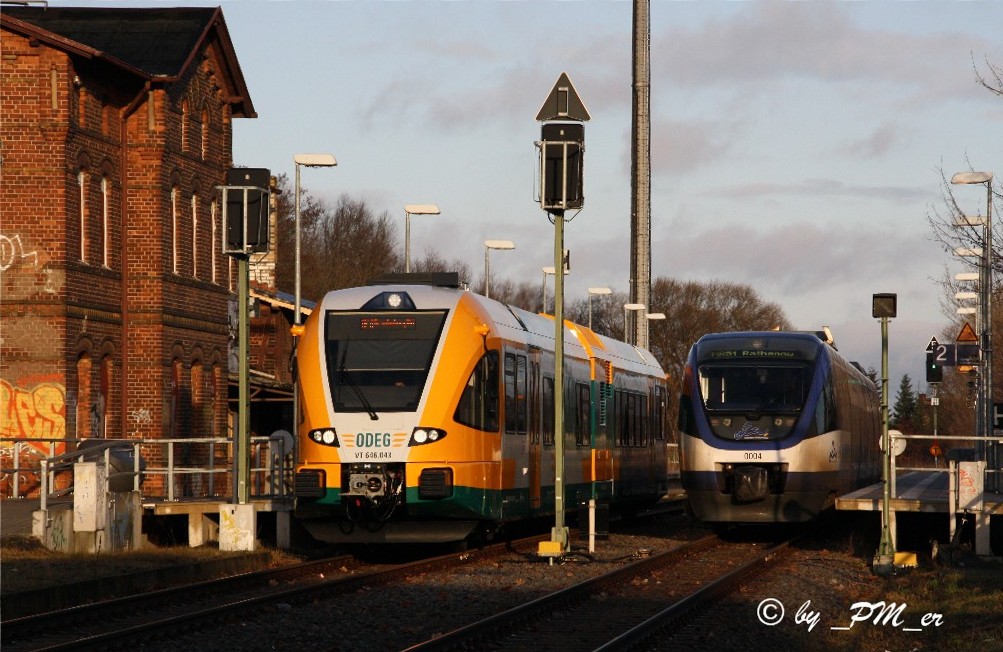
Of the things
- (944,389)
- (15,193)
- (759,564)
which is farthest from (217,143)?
(944,389)

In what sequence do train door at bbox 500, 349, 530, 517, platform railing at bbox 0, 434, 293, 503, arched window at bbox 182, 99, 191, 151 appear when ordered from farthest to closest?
arched window at bbox 182, 99, 191, 151
platform railing at bbox 0, 434, 293, 503
train door at bbox 500, 349, 530, 517

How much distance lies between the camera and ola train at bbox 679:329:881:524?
2492cm

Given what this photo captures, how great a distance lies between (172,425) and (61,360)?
511cm

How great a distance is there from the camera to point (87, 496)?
20562mm

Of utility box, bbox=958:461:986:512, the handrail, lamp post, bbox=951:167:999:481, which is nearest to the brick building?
the handrail

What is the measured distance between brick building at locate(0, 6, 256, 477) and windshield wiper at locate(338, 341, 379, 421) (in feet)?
47.6

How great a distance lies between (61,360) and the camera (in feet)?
110

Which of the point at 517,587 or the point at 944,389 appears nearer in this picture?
the point at 517,587

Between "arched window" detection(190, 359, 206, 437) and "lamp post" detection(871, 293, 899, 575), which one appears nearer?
"lamp post" detection(871, 293, 899, 575)

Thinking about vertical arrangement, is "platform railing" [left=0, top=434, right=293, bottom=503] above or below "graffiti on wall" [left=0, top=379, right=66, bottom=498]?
below

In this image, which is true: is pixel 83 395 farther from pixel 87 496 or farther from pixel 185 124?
pixel 87 496

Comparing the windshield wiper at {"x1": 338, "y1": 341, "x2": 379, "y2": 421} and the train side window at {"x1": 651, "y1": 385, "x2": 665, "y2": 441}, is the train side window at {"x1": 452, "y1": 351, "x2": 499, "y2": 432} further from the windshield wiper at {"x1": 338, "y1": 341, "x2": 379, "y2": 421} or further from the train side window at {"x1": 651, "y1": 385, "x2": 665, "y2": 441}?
the train side window at {"x1": 651, "y1": 385, "x2": 665, "y2": 441}

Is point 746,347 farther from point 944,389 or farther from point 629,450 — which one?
point 944,389

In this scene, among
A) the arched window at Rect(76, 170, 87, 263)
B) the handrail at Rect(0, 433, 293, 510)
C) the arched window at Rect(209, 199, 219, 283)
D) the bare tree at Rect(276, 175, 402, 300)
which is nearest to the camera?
the handrail at Rect(0, 433, 293, 510)
